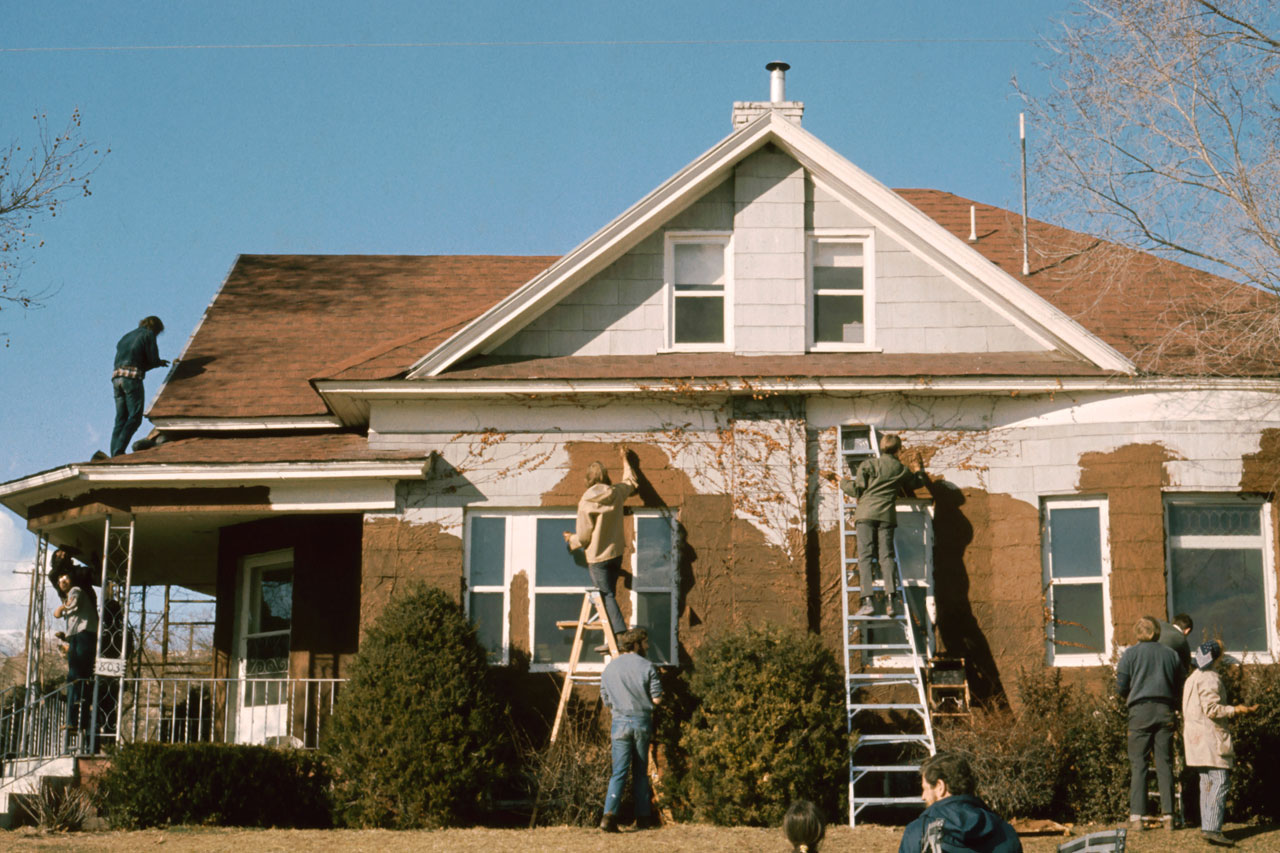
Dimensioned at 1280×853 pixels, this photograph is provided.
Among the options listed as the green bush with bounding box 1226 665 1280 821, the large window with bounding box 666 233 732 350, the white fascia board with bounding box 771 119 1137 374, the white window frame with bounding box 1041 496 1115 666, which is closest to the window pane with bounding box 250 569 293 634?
the large window with bounding box 666 233 732 350

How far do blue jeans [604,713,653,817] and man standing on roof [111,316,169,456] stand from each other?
7.55 m

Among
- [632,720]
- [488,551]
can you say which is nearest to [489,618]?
[488,551]

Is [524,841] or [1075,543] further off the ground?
[1075,543]

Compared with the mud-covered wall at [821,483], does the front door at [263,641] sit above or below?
below

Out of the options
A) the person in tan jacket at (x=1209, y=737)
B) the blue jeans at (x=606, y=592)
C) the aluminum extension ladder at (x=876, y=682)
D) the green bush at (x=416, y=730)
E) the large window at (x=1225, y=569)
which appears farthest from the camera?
the large window at (x=1225, y=569)

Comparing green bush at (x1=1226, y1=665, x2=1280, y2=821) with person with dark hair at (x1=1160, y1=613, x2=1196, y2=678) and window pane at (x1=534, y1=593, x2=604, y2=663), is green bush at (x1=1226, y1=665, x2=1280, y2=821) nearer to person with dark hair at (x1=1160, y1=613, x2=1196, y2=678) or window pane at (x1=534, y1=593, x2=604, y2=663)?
person with dark hair at (x1=1160, y1=613, x2=1196, y2=678)

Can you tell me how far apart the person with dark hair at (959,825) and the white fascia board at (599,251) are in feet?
30.8

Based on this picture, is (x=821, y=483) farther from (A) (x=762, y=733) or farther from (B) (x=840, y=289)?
(A) (x=762, y=733)

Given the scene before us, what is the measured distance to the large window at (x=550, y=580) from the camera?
50.9 feet

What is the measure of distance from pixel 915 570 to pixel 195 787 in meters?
7.46

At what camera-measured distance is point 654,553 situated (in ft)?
51.2

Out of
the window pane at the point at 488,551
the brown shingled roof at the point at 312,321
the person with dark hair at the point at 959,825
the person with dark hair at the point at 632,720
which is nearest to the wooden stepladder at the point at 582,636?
the window pane at the point at 488,551

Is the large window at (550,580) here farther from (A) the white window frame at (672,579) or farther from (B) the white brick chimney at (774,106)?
(B) the white brick chimney at (774,106)

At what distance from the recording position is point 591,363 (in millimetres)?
16047
